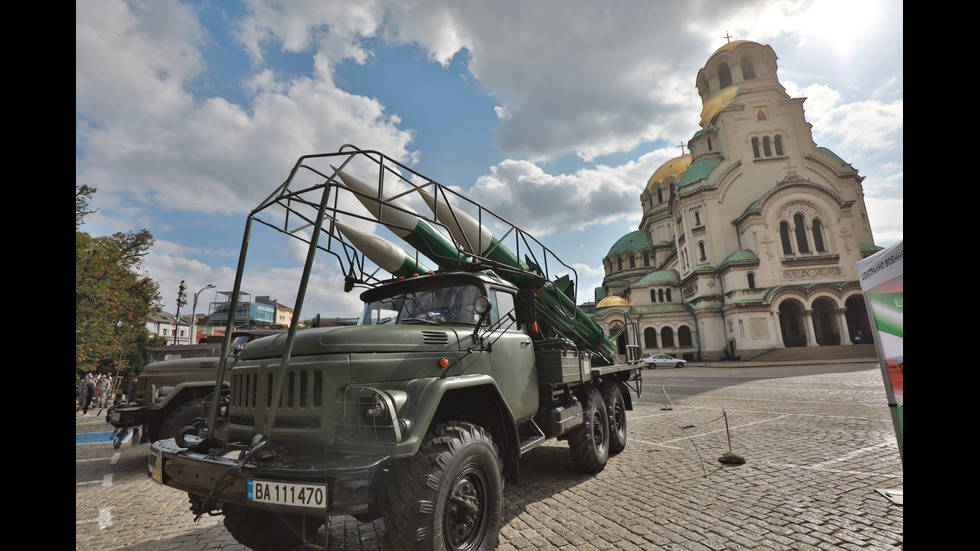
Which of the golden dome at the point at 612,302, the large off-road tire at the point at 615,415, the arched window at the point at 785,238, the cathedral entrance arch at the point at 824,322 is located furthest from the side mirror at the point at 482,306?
the arched window at the point at 785,238

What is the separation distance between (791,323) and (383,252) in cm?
4595

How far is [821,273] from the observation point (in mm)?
37906

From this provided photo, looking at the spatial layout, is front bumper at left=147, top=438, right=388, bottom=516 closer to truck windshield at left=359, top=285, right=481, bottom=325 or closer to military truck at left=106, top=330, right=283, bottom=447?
truck windshield at left=359, top=285, right=481, bottom=325

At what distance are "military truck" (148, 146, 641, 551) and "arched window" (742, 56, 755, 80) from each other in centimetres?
5498

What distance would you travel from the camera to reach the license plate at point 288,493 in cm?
250

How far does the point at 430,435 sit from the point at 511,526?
1.74 meters

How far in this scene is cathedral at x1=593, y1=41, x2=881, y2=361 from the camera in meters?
37.3

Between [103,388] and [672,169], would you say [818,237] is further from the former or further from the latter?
[103,388]

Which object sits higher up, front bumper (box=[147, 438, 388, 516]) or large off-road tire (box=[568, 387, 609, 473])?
front bumper (box=[147, 438, 388, 516])

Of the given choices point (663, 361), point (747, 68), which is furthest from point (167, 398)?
point (747, 68)

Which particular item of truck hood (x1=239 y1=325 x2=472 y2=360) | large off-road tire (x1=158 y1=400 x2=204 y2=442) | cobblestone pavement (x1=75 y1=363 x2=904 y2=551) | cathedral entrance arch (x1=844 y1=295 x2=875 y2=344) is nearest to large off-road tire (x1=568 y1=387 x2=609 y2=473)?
cobblestone pavement (x1=75 y1=363 x2=904 y2=551)

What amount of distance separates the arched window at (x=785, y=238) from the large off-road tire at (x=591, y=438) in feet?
134

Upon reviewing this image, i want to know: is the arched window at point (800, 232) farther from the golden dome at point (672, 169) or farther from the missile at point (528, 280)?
the missile at point (528, 280)
